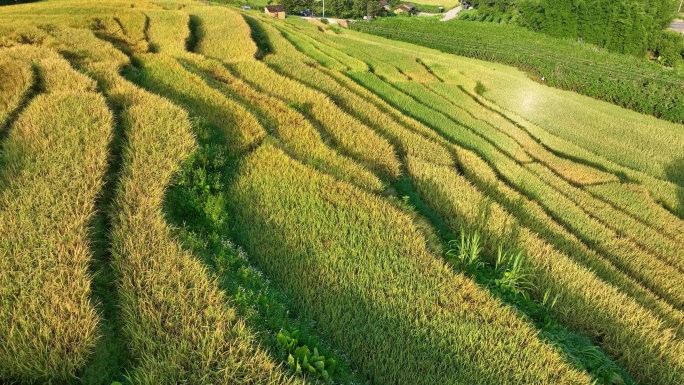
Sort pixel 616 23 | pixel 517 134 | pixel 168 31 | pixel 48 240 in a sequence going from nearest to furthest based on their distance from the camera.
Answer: pixel 48 240, pixel 517 134, pixel 168 31, pixel 616 23

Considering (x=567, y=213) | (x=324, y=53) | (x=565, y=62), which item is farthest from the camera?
(x=565, y=62)

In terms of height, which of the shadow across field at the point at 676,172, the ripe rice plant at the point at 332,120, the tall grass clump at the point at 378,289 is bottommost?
the shadow across field at the point at 676,172

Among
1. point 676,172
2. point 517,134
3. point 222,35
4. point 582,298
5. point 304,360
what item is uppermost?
point 222,35

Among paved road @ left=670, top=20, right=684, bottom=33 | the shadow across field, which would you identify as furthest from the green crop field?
paved road @ left=670, top=20, right=684, bottom=33

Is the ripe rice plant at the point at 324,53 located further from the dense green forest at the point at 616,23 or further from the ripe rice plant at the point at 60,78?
the dense green forest at the point at 616,23

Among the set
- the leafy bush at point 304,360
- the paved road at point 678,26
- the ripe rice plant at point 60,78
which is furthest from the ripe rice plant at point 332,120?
the paved road at point 678,26

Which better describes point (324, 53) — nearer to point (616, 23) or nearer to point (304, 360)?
point (304, 360)

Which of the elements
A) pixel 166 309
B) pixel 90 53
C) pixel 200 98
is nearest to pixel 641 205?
pixel 200 98
